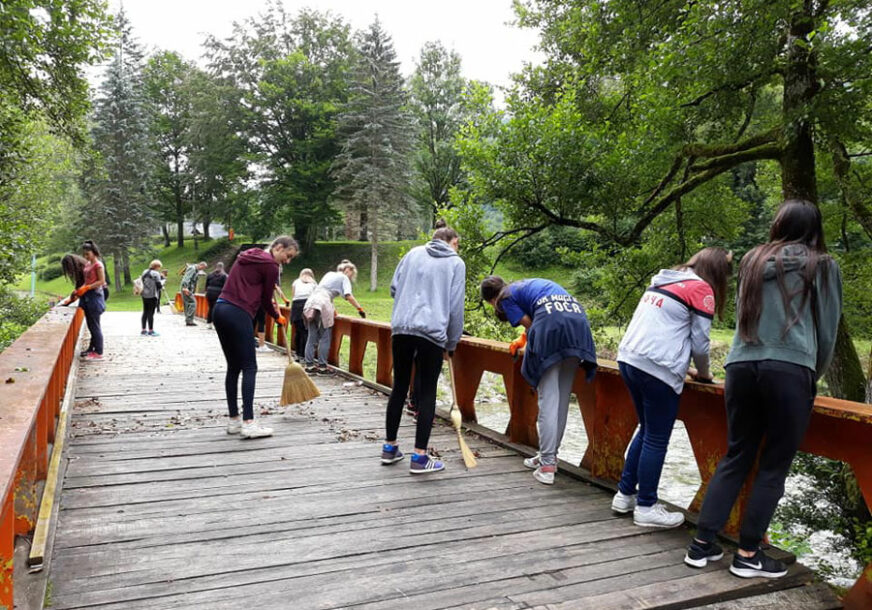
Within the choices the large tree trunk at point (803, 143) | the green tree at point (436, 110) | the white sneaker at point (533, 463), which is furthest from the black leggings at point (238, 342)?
the green tree at point (436, 110)

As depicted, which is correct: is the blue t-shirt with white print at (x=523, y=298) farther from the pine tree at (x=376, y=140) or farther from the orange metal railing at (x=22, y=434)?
the pine tree at (x=376, y=140)

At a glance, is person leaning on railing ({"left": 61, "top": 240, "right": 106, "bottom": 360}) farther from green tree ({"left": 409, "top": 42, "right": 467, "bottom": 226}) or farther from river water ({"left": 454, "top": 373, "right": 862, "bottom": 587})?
green tree ({"left": 409, "top": 42, "right": 467, "bottom": 226})

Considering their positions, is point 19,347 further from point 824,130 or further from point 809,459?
point 809,459

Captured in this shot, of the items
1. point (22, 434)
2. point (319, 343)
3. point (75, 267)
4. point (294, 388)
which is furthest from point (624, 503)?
point (75, 267)

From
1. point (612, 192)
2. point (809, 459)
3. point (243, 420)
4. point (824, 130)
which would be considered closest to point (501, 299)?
point (243, 420)

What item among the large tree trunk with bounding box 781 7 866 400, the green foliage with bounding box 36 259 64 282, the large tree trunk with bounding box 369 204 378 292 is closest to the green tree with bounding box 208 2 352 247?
the large tree trunk with bounding box 369 204 378 292

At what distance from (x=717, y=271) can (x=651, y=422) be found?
3.04 feet

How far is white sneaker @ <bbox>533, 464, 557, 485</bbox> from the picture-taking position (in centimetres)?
432

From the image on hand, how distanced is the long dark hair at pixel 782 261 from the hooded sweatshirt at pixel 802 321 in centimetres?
1

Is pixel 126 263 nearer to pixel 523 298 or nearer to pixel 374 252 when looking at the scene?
pixel 374 252

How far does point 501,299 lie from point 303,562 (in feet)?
7.41

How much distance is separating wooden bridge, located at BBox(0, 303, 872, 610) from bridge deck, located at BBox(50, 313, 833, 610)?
12 mm

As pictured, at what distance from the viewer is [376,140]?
114 ft

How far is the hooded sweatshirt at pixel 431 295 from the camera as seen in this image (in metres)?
4.36
